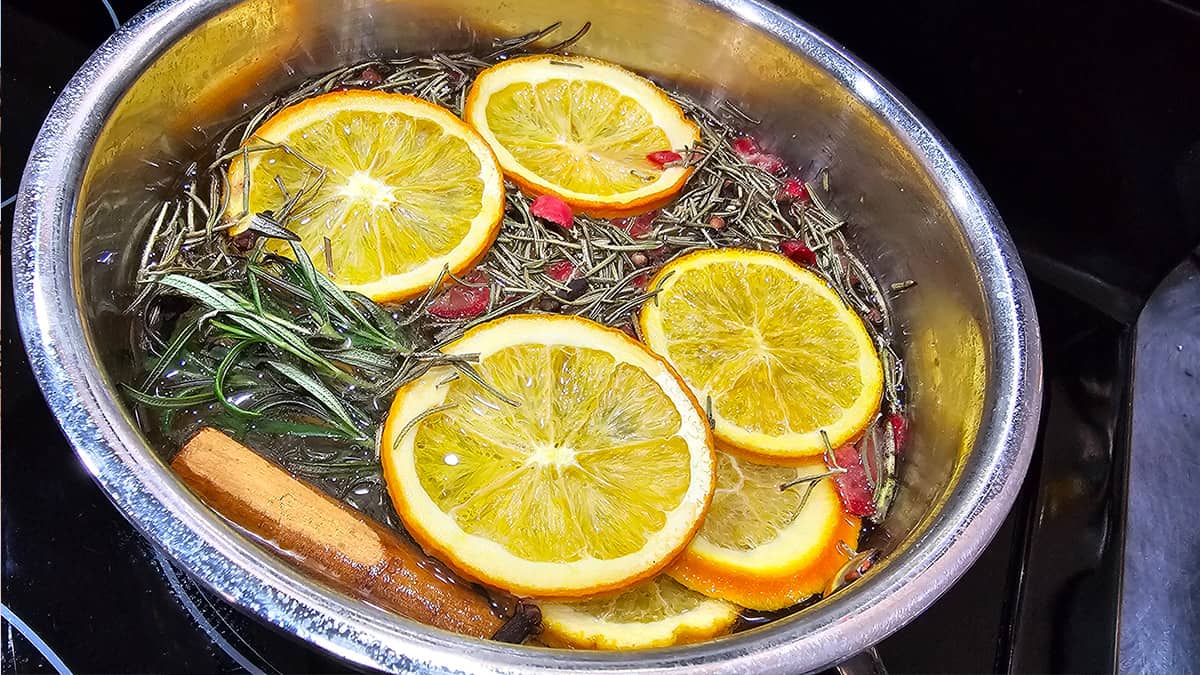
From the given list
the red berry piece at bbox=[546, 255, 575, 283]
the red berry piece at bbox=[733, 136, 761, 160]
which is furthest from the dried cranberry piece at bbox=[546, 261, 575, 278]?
the red berry piece at bbox=[733, 136, 761, 160]

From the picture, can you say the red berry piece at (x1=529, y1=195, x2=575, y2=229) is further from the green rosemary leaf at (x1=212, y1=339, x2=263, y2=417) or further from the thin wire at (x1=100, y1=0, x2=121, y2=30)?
the thin wire at (x1=100, y1=0, x2=121, y2=30)

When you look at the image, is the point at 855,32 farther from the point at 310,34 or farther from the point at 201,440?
the point at 201,440

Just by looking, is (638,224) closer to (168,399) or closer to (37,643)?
(168,399)

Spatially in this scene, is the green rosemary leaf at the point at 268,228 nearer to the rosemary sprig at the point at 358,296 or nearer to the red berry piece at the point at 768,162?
the rosemary sprig at the point at 358,296

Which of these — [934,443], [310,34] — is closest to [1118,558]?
[934,443]

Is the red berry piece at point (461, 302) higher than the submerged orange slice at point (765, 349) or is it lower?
lower

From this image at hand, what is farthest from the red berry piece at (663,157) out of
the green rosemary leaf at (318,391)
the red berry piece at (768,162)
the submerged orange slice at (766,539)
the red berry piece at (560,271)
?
the green rosemary leaf at (318,391)

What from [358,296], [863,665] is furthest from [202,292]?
[863,665]

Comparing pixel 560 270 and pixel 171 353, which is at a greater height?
pixel 560 270
